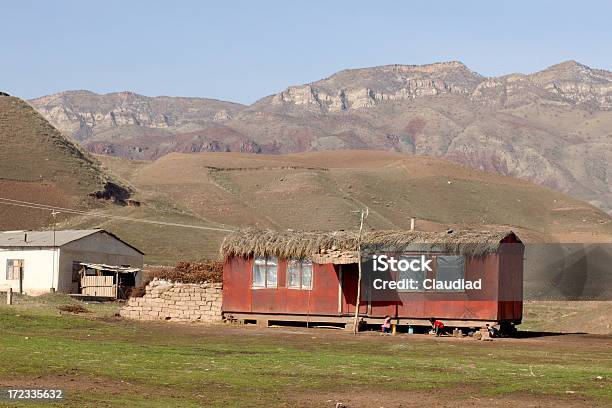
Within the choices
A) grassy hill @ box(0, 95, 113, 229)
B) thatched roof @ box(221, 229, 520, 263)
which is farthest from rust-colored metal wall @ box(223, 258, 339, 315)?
grassy hill @ box(0, 95, 113, 229)

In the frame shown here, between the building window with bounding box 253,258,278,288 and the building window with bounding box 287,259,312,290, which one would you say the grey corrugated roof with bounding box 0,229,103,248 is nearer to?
the building window with bounding box 253,258,278,288

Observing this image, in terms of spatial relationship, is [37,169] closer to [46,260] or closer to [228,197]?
[228,197]

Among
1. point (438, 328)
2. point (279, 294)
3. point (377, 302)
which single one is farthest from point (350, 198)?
point (438, 328)

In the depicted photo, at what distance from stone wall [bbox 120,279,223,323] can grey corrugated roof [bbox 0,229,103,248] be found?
2009 centimetres

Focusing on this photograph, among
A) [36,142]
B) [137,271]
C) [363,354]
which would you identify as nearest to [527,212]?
[36,142]

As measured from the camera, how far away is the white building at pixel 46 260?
209 feet

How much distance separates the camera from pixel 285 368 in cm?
2348

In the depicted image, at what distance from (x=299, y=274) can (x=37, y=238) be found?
2870cm

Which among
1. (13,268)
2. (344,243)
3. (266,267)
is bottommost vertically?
(13,268)

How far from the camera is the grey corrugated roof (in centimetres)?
6462

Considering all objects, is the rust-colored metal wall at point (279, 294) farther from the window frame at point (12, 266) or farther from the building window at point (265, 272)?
the window frame at point (12, 266)

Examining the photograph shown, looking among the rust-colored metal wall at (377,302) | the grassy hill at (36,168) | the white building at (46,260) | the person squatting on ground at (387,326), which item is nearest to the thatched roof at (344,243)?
the rust-colored metal wall at (377,302)

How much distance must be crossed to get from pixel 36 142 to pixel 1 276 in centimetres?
6254

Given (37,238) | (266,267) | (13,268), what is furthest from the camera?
(37,238)
